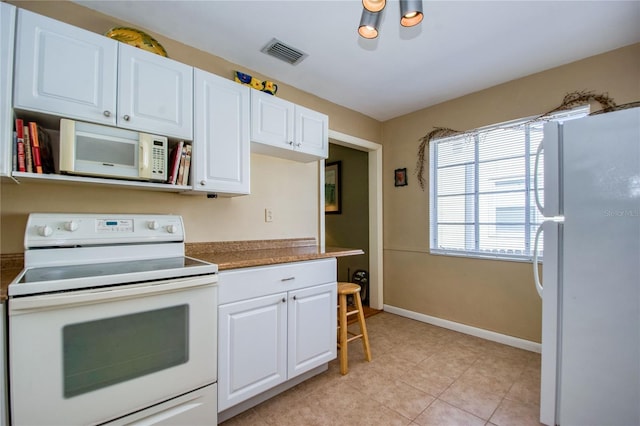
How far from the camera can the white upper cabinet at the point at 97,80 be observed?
1338mm

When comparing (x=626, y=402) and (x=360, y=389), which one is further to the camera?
(x=360, y=389)

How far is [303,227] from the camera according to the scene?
2.89m

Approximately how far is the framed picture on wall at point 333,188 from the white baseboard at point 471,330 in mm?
1644

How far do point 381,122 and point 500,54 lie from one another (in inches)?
64.6

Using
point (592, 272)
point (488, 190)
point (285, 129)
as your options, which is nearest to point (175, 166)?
point (285, 129)

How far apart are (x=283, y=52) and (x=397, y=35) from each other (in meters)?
0.86

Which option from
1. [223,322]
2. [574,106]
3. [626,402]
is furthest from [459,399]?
[574,106]

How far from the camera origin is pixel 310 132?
7.98 ft

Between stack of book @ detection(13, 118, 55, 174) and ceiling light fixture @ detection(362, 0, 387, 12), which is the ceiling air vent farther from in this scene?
stack of book @ detection(13, 118, 55, 174)

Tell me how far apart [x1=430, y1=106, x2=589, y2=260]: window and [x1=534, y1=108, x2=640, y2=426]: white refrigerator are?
3.79 ft

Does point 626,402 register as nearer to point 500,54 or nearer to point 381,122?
point 500,54

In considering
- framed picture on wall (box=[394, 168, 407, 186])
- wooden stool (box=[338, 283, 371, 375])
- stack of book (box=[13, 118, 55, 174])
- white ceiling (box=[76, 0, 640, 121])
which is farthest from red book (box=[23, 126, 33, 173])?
framed picture on wall (box=[394, 168, 407, 186])

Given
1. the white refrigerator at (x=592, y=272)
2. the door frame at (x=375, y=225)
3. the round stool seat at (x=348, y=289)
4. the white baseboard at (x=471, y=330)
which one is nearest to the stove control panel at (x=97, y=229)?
the round stool seat at (x=348, y=289)

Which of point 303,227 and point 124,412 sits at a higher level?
point 303,227
